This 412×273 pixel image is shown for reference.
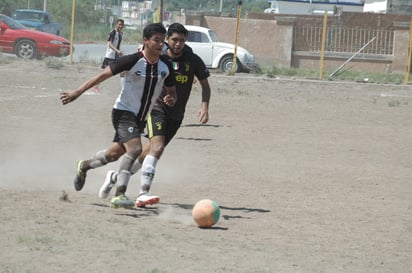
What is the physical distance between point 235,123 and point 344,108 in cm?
523

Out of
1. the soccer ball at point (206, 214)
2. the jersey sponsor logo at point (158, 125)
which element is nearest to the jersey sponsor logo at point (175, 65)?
the jersey sponsor logo at point (158, 125)

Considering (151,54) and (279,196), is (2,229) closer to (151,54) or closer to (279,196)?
(151,54)

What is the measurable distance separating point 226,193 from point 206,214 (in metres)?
2.45

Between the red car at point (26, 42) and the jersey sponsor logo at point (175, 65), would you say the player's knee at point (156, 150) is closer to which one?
the jersey sponsor logo at point (175, 65)

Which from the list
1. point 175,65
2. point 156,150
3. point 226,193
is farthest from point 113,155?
point 226,193

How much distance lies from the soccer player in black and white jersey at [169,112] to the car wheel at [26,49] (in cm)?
2142

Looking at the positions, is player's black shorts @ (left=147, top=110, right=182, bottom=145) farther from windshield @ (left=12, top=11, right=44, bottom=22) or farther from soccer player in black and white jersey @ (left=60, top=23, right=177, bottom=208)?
windshield @ (left=12, top=11, right=44, bottom=22)

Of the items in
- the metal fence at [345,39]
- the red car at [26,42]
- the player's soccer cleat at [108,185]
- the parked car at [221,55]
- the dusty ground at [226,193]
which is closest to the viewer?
the dusty ground at [226,193]

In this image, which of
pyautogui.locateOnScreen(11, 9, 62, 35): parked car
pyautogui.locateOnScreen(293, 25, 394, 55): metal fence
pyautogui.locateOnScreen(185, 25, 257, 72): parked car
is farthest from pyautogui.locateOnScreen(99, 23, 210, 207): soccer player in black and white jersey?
pyautogui.locateOnScreen(11, 9, 62, 35): parked car

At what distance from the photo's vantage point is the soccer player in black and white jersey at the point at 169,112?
9.03m

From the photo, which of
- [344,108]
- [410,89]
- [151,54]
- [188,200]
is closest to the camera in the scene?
[151,54]

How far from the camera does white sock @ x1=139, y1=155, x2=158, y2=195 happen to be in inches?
352

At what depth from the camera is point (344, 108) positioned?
74.6ft

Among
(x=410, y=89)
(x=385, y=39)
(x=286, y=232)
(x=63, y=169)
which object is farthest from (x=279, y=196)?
(x=385, y=39)
